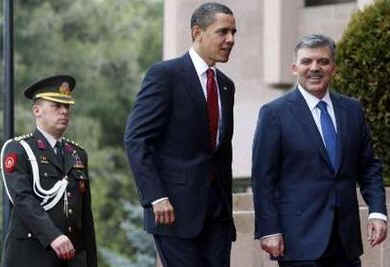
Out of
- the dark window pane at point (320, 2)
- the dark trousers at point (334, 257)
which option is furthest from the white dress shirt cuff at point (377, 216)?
the dark window pane at point (320, 2)

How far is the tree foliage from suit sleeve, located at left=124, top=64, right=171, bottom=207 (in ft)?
102

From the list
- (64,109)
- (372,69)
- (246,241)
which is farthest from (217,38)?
(246,241)

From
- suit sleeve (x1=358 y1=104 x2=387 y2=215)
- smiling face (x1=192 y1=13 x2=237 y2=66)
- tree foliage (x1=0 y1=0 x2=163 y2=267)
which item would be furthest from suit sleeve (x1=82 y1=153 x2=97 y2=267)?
tree foliage (x1=0 y1=0 x2=163 y2=267)

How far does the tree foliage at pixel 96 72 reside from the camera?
42.0m

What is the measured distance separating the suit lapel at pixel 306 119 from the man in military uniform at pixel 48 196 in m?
1.83

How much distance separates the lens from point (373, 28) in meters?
12.5

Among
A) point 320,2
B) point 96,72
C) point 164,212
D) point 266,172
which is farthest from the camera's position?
point 96,72

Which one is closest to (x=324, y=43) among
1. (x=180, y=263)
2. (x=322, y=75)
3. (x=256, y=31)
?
(x=322, y=75)

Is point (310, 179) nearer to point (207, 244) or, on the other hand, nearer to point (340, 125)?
point (340, 125)

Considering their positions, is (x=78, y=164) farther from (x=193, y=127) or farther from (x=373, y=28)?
(x=373, y=28)

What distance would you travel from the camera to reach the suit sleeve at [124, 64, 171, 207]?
9164 millimetres

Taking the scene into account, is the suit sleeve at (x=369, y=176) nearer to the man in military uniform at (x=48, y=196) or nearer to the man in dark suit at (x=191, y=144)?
the man in dark suit at (x=191, y=144)

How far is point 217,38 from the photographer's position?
30.8 feet

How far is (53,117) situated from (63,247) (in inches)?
34.2
